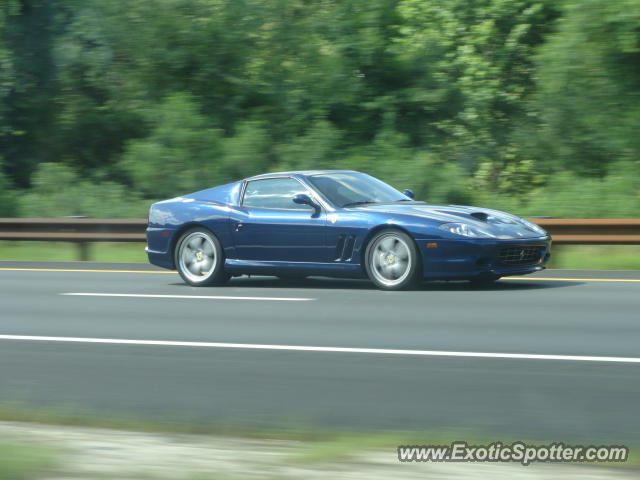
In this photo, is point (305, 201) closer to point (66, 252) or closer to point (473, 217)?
point (473, 217)

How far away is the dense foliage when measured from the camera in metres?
21.3

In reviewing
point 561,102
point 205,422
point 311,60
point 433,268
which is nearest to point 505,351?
point 205,422

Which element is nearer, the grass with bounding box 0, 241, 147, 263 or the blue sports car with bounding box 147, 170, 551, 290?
the blue sports car with bounding box 147, 170, 551, 290

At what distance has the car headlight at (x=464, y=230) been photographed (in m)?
11.0

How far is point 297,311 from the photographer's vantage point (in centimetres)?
1000

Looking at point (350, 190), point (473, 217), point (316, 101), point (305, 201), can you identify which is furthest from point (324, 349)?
point (316, 101)

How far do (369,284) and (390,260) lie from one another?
0.97 metres

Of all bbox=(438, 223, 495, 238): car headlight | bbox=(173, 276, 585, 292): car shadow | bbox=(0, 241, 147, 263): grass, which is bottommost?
bbox=(0, 241, 147, 263): grass

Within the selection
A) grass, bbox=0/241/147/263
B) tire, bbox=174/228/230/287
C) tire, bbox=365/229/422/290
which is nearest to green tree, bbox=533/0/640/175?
grass, bbox=0/241/147/263

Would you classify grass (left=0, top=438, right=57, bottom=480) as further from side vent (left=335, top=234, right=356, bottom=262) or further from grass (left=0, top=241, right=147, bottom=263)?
grass (left=0, top=241, right=147, bottom=263)

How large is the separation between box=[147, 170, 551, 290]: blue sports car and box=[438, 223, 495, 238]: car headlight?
10mm

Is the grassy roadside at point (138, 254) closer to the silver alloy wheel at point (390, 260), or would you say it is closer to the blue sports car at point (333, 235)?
the blue sports car at point (333, 235)

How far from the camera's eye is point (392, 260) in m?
11.4

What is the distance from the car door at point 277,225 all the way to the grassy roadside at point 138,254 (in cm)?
473
